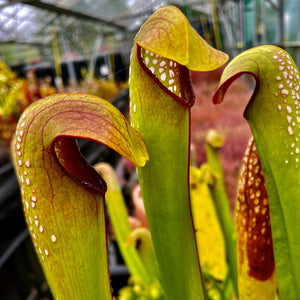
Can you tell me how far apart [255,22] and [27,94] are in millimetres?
2954

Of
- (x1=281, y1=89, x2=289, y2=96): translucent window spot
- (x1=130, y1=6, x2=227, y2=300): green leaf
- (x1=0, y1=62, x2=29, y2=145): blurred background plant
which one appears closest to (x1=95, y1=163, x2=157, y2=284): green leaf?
(x1=130, y1=6, x2=227, y2=300): green leaf

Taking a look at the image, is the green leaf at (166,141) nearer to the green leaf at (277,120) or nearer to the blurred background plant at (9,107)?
the green leaf at (277,120)

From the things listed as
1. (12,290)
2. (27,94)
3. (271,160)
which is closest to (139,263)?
(271,160)

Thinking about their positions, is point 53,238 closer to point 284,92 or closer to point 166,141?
point 166,141

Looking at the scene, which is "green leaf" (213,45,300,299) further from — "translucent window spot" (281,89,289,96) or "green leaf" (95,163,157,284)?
"green leaf" (95,163,157,284)

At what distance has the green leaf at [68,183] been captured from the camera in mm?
280

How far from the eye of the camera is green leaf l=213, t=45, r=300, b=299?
13.6 inches

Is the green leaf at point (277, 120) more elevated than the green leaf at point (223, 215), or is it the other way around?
the green leaf at point (277, 120)

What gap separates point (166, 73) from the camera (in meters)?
0.34

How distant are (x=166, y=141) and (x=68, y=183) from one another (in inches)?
4.6

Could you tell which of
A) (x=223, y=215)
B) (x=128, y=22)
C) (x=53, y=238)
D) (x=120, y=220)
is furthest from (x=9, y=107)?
(x=53, y=238)

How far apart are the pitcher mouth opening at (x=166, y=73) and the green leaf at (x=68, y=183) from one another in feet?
0.23

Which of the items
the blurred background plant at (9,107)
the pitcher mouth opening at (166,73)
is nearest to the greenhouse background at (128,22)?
the pitcher mouth opening at (166,73)

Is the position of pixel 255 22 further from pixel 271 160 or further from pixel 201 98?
pixel 271 160
